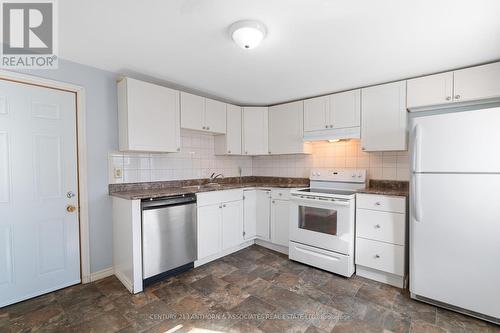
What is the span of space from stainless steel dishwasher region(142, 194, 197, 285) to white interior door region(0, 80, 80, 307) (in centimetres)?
76

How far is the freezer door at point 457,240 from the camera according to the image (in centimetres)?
177

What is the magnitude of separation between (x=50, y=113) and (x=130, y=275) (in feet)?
5.70

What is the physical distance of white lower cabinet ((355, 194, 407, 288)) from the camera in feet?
7.55

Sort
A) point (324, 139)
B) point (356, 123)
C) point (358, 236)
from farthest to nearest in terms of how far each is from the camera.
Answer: point (324, 139) < point (356, 123) < point (358, 236)

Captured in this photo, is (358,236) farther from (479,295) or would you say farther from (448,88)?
(448,88)

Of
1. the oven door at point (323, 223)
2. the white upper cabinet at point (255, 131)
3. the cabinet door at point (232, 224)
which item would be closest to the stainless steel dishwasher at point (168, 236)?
the cabinet door at point (232, 224)

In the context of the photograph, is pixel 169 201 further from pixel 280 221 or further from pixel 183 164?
pixel 280 221

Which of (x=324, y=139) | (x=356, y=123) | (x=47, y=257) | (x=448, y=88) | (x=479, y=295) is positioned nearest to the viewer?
(x=479, y=295)

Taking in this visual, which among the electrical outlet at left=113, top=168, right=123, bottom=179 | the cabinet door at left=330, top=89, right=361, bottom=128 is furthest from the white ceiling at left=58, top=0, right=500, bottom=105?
the electrical outlet at left=113, top=168, right=123, bottom=179

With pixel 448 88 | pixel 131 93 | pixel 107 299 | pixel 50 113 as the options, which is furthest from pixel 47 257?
pixel 448 88

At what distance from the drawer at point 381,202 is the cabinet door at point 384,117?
2.03 ft

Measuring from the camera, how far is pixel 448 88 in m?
2.31

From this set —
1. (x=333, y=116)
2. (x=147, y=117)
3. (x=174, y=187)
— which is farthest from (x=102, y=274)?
(x=333, y=116)

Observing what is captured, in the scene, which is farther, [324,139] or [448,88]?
[324,139]
